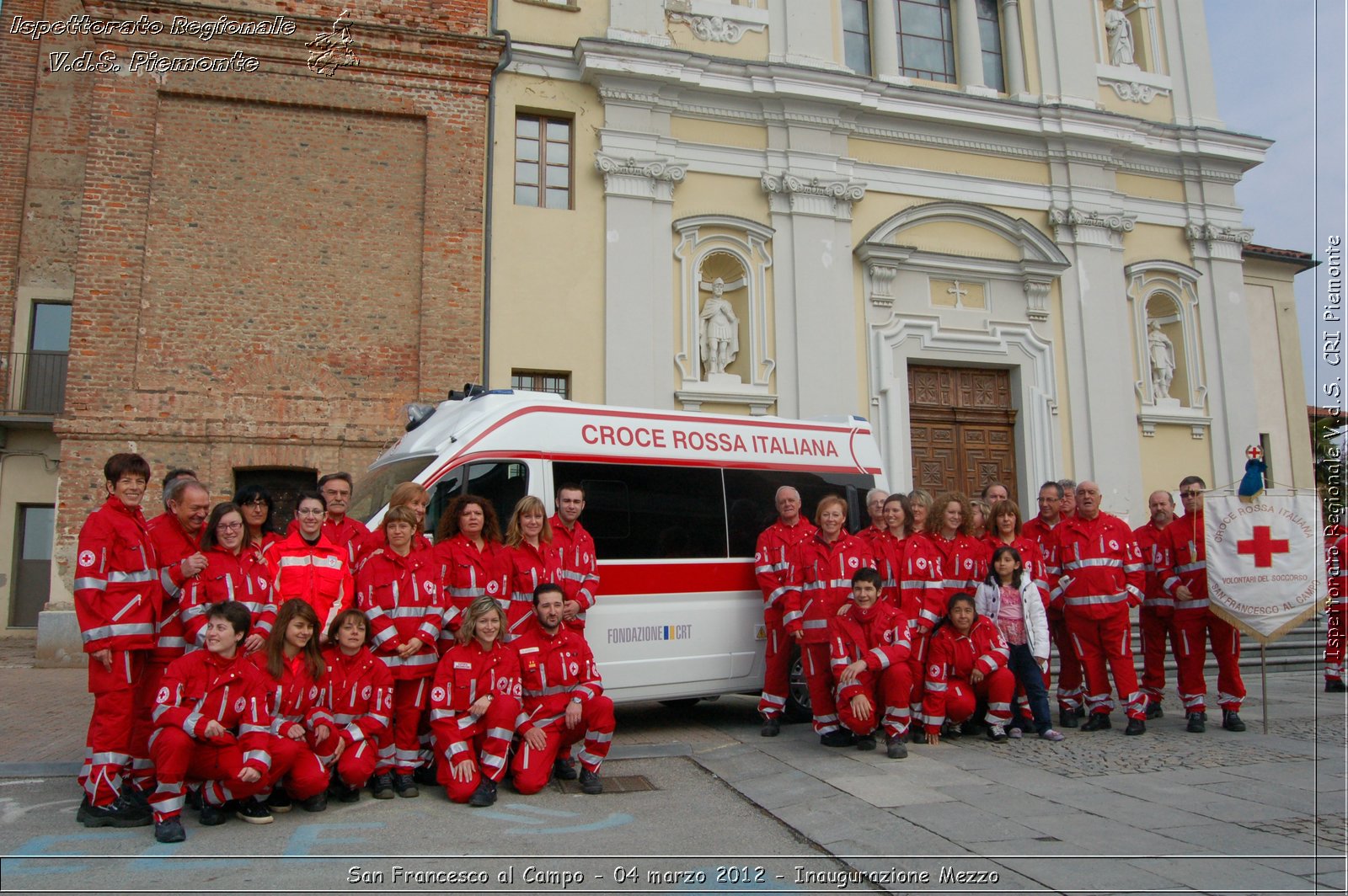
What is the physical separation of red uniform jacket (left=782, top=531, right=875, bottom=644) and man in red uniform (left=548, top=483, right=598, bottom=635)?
1679 millimetres

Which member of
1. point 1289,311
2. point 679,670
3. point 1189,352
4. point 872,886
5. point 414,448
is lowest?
point 872,886

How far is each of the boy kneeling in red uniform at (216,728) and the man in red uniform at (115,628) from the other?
30 cm

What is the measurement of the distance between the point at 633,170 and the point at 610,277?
173 centimetres

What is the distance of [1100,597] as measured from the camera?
26.2ft

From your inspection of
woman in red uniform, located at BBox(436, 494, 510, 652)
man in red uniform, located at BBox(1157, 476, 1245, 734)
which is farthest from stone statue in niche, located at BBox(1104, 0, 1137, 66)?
woman in red uniform, located at BBox(436, 494, 510, 652)

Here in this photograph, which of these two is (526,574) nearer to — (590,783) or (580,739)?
(580,739)

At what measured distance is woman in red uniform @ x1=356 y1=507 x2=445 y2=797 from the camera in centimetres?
588

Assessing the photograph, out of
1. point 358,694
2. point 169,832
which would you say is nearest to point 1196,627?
point 358,694

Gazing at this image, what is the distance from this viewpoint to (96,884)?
423 centimetres

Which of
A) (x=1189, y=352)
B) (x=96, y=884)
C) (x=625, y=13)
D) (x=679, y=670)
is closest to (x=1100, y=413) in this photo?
(x=1189, y=352)

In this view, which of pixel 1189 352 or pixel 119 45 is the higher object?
pixel 119 45

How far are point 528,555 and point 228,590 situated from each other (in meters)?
1.92

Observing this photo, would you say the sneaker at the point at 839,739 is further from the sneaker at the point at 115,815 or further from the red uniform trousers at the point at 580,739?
the sneaker at the point at 115,815

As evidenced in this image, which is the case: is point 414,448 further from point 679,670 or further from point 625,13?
point 625,13
